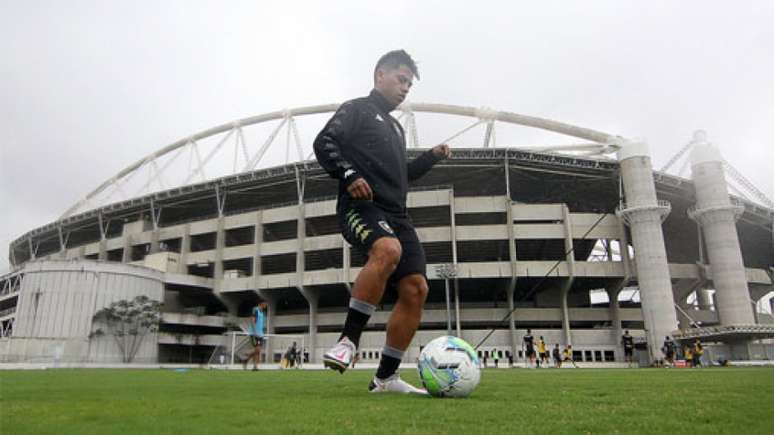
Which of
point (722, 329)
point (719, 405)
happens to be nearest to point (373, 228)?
point (719, 405)

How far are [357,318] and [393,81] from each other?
2080 mm

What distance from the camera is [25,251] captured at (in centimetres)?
6394

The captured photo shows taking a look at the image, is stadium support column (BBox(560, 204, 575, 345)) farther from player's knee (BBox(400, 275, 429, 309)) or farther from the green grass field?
the green grass field

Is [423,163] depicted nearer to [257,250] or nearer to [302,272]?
[302,272]

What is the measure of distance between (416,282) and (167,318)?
1649 inches

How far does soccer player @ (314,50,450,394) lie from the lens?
3641 millimetres

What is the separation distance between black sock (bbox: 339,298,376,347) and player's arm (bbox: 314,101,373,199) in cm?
79

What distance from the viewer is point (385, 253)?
360 centimetres

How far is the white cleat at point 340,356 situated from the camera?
11.2 feet

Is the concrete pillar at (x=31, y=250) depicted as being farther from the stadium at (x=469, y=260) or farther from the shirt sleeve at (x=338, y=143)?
the shirt sleeve at (x=338, y=143)

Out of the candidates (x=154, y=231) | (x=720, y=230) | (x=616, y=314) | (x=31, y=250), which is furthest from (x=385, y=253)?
(x=31, y=250)

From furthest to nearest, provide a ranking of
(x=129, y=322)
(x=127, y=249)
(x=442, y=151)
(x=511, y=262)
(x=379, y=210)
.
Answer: (x=127, y=249), (x=129, y=322), (x=511, y=262), (x=442, y=151), (x=379, y=210)

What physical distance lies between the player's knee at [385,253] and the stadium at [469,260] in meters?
28.9

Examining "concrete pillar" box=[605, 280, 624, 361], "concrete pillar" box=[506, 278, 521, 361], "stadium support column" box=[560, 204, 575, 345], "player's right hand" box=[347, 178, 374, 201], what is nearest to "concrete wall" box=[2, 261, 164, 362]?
"concrete pillar" box=[506, 278, 521, 361]
